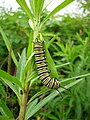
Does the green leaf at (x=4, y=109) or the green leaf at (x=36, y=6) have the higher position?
the green leaf at (x=36, y=6)

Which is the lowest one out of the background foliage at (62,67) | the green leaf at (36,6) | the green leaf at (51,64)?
the background foliage at (62,67)

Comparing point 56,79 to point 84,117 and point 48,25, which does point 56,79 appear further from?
point 48,25

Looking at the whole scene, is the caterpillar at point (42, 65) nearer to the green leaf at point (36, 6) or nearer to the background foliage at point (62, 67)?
the green leaf at point (36, 6)

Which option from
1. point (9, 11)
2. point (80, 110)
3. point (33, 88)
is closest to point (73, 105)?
point (80, 110)

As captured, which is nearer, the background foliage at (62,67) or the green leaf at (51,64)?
the green leaf at (51,64)

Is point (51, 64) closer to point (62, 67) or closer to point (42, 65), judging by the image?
point (42, 65)

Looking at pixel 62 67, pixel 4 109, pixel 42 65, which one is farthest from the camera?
pixel 62 67

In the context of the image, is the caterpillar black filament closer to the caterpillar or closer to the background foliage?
the caterpillar

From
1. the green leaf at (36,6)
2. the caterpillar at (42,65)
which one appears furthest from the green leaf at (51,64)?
the green leaf at (36,6)

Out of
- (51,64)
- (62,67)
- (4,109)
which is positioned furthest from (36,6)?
(62,67)
